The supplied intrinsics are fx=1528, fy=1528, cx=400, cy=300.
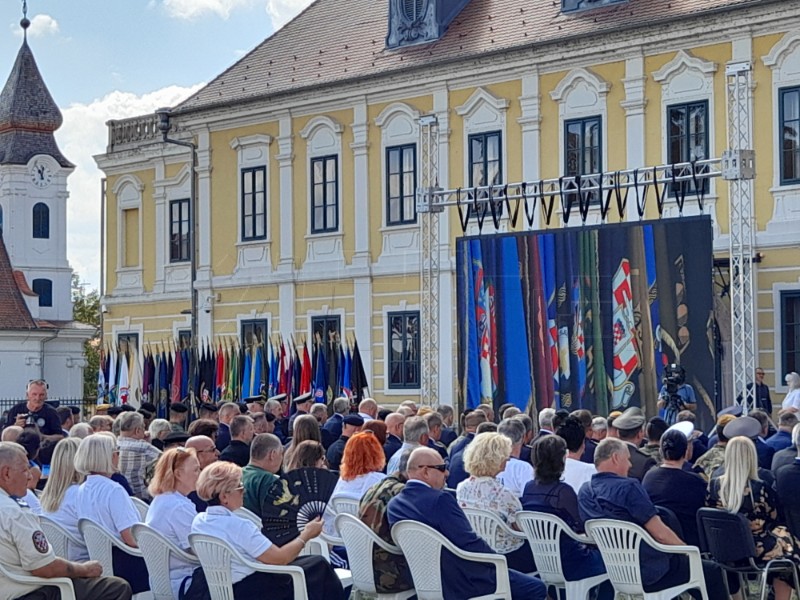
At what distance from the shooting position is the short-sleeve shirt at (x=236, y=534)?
29.8 feet

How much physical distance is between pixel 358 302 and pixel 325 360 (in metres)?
2.63

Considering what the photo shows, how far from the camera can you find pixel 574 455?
12.1m

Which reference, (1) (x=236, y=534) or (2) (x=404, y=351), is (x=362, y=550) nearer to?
(1) (x=236, y=534)

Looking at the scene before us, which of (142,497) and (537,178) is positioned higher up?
(537,178)

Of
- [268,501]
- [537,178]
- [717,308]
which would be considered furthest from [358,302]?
[268,501]

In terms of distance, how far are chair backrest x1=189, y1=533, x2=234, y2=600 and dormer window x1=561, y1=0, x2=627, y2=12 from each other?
1972 cm

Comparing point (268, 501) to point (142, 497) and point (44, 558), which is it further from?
point (142, 497)

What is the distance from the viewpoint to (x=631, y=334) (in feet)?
77.7

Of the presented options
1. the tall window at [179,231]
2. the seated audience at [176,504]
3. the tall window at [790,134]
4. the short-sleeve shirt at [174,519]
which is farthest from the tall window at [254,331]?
the short-sleeve shirt at [174,519]

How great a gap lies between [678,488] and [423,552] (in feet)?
7.06

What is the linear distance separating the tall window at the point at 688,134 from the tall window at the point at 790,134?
4.60 feet

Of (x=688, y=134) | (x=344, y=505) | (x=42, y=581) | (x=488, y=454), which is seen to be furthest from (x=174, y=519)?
(x=688, y=134)

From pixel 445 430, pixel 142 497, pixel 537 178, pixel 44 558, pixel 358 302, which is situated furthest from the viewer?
pixel 358 302

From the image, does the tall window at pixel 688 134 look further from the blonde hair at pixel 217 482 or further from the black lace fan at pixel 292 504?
the blonde hair at pixel 217 482
